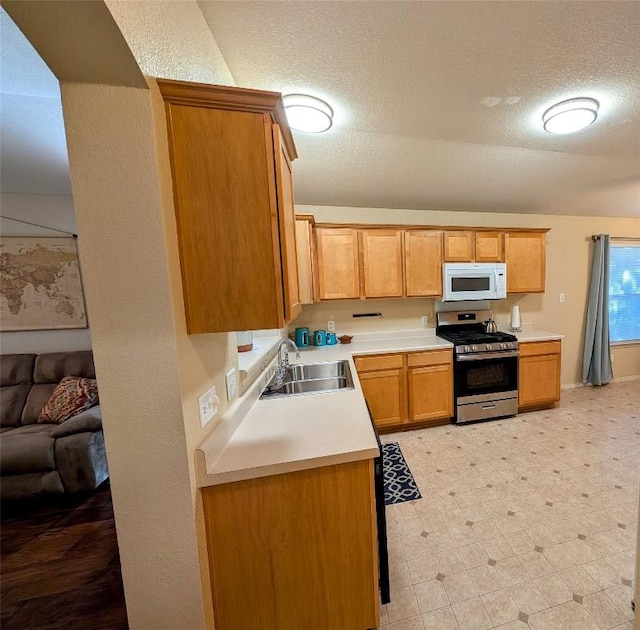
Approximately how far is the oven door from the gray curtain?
176 cm

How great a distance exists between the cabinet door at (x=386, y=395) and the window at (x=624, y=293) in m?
3.54

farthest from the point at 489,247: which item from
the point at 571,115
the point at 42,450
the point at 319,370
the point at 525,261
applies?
the point at 42,450

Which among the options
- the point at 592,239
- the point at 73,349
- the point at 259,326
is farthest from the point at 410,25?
the point at 592,239

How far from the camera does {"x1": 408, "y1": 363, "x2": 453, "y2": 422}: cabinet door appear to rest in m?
2.85

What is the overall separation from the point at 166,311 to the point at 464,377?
295 cm

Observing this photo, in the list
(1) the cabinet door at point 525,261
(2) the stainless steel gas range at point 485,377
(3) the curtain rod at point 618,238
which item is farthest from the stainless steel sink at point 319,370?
(3) the curtain rod at point 618,238

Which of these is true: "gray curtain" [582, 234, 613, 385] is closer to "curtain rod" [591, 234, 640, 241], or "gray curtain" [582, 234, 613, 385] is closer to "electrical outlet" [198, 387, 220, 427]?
"curtain rod" [591, 234, 640, 241]

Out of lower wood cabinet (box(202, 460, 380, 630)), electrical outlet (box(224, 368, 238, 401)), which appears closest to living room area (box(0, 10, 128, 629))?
lower wood cabinet (box(202, 460, 380, 630))

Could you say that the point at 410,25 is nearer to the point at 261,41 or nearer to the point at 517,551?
the point at 261,41

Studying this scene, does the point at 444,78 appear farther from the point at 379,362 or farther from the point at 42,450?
the point at 42,450

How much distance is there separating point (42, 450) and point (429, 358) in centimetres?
334

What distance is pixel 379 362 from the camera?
9.12 ft

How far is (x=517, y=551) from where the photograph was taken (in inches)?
60.1

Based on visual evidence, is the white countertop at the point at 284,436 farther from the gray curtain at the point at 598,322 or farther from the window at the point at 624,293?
the window at the point at 624,293
